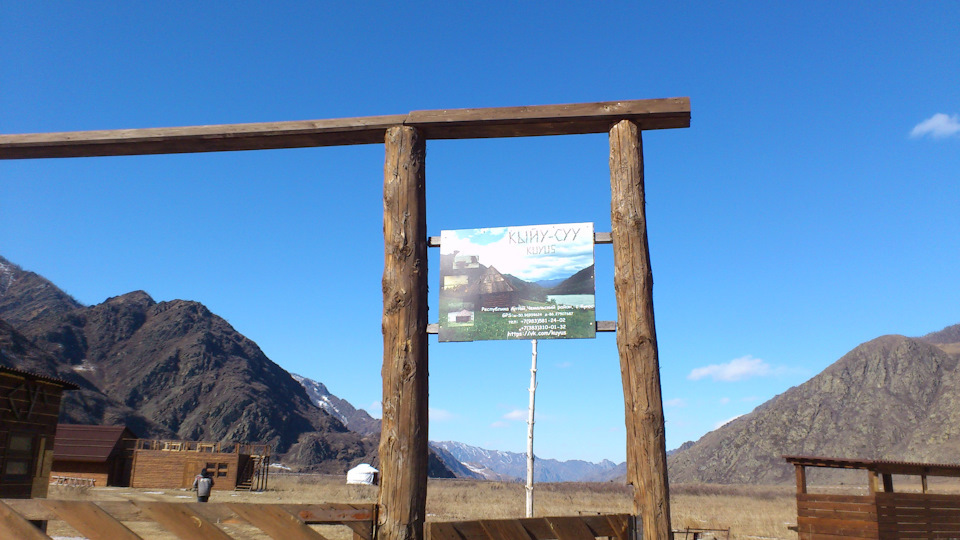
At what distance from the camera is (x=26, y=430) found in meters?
19.3

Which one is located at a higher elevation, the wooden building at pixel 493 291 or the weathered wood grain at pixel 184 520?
the wooden building at pixel 493 291

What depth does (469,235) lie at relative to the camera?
6918mm

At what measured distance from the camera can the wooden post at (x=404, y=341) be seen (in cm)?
610

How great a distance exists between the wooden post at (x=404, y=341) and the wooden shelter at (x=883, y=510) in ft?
52.6

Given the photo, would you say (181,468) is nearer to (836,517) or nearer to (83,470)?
(83,470)

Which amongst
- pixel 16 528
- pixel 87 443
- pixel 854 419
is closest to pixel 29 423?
pixel 16 528

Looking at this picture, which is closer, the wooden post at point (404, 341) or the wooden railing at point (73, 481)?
the wooden post at point (404, 341)

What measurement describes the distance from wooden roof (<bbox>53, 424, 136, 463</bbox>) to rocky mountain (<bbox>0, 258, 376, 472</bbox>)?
58065 mm

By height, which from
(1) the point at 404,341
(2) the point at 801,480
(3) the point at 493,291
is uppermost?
(3) the point at 493,291

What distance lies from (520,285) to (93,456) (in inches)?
1674

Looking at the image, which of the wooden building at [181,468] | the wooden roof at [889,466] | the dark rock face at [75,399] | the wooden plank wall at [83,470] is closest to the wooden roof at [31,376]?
the wooden roof at [889,466]

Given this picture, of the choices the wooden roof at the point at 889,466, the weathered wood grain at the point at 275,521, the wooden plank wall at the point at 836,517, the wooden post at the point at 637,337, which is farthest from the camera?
the wooden plank wall at the point at 836,517

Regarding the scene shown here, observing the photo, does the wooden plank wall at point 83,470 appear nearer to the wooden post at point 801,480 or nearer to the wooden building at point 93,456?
the wooden building at point 93,456

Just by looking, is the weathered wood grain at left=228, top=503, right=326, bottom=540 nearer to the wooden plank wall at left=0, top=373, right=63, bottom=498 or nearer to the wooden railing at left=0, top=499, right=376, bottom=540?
the wooden railing at left=0, top=499, right=376, bottom=540
